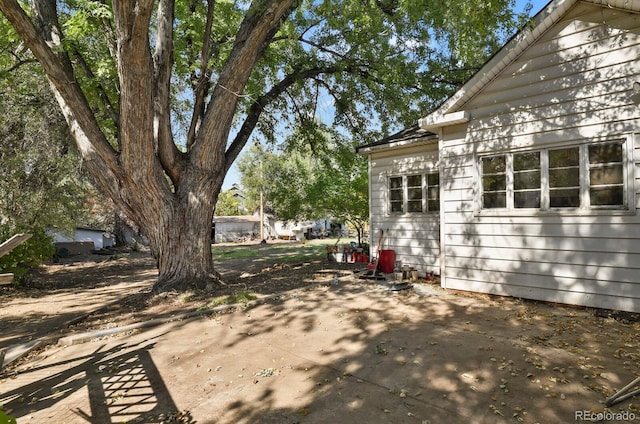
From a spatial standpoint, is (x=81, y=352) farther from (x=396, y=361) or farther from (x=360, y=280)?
(x=360, y=280)

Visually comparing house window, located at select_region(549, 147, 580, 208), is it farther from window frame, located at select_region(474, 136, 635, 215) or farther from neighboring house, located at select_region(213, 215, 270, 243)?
neighboring house, located at select_region(213, 215, 270, 243)

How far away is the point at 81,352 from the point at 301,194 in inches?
513

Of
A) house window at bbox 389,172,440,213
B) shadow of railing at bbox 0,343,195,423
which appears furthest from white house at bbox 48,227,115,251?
shadow of railing at bbox 0,343,195,423

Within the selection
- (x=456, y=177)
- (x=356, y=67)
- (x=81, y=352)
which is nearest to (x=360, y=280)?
(x=456, y=177)

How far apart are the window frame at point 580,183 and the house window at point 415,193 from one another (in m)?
1.79

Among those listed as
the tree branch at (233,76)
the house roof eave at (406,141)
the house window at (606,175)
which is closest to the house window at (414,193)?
the house roof eave at (406,141)

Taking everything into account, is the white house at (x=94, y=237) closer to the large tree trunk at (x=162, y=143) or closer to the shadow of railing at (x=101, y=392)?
the large tree trunk at (x=162, y=143)

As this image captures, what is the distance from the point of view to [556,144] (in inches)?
239

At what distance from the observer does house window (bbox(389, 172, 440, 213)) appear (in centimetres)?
885

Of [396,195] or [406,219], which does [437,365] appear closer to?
[406,219]

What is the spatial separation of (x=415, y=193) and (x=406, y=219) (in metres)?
0.73

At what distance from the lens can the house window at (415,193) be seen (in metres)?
8.85

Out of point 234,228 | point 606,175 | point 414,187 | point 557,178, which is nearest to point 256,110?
point 414,187

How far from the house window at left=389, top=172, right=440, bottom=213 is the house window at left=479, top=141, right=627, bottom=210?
1821mm
